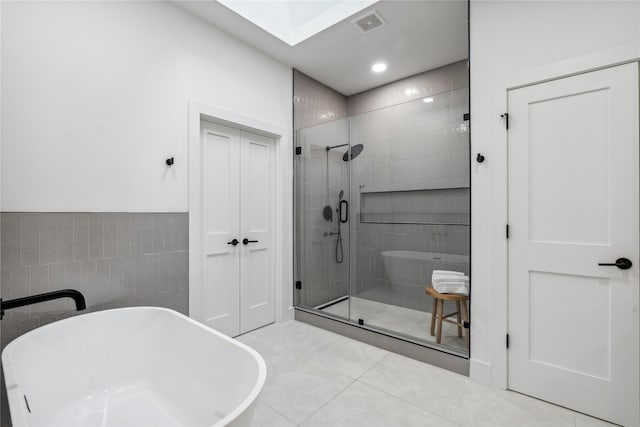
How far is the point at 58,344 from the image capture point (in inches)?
64.2

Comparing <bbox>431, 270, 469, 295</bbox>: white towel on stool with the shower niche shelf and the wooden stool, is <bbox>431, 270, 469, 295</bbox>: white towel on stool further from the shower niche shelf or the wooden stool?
the shower niche shelf

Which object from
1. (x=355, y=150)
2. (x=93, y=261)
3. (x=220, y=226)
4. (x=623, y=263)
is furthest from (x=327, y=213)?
(x=623, y=263)

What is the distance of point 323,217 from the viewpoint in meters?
3.35

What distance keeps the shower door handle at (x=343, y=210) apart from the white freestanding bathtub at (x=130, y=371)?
6.19 feet

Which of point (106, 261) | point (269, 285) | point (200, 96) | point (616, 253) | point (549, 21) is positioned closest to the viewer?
point (616, 253)

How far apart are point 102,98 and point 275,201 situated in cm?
174

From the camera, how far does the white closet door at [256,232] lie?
3.04 meters

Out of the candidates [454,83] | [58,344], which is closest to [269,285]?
[58,344]

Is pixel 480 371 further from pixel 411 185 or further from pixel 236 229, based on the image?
pixel 236 229

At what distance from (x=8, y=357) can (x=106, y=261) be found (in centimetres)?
78

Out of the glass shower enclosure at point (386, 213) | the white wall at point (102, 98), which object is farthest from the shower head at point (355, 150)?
the white wall at point (102, 98)

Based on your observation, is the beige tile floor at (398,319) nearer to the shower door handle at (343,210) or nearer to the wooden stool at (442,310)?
the wooden stool at (442,310)

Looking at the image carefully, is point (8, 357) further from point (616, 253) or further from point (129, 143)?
point (616, 253)

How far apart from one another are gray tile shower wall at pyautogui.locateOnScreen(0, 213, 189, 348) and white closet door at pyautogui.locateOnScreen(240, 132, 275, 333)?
0.68 metres
